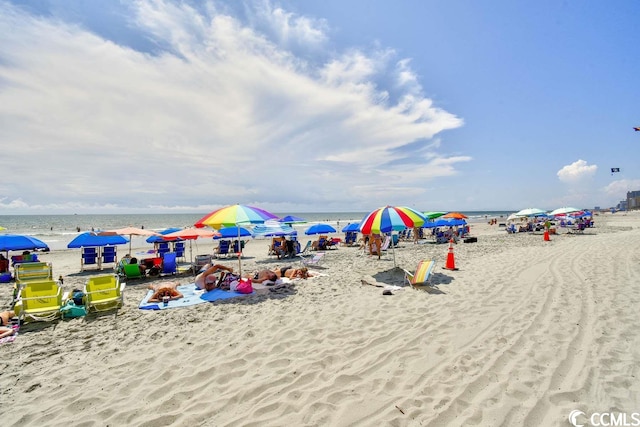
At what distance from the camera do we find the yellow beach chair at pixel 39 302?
223 inches

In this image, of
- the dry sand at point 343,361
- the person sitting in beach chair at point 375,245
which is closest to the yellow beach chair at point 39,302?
the dry sand at point 343,361

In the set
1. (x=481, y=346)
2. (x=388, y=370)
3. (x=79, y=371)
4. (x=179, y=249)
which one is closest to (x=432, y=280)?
(x=481, y=346)

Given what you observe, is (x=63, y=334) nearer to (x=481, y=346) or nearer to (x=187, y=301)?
(x=187, y=301)

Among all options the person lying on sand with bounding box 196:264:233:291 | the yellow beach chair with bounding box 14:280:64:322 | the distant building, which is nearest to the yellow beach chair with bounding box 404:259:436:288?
the person lying on sand with bounding box 196:264:233:291

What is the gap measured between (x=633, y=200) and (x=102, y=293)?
436 feet

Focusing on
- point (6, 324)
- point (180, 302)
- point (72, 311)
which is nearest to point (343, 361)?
point (180, 302)

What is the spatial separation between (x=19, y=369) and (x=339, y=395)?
4264 millimetres

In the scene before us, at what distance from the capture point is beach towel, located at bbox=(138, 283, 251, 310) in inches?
262

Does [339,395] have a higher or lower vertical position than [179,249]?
lower

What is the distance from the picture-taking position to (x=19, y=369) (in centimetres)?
399

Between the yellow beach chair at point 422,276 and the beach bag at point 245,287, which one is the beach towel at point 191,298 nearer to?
the beach bag at point 245,287

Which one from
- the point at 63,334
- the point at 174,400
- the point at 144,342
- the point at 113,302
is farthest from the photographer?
the point at 113,302

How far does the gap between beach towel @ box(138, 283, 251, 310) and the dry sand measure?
344 millimetres

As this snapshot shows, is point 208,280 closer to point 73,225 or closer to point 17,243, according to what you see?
point 17,243
